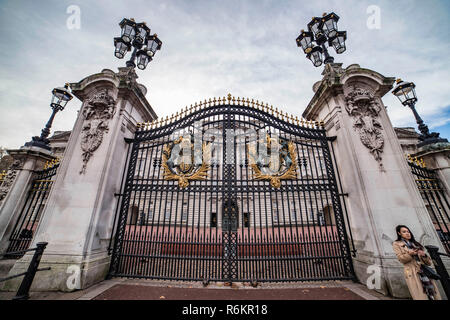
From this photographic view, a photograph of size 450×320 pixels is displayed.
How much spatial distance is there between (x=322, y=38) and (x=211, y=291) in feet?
34.7

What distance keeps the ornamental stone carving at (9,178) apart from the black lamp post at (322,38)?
42.4ft

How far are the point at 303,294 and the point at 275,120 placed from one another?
5.84 meters

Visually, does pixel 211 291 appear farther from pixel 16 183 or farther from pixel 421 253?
pixel 16 183

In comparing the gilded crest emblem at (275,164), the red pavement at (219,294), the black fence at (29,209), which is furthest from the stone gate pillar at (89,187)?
the gilded crest emblem at (275,164)

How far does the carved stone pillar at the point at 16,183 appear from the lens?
245 inches

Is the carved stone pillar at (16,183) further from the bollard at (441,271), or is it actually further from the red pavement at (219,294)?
the bollard at (441,271)

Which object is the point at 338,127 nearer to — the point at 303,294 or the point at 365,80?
the point at 365,80

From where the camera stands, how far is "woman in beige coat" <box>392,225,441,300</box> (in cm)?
336

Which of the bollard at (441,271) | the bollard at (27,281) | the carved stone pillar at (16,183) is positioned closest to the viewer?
the bollard at (441,271)

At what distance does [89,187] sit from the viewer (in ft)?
18.5

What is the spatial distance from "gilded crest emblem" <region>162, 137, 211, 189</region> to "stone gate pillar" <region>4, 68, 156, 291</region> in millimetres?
1749

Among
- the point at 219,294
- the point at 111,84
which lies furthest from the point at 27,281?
the point at 111,84

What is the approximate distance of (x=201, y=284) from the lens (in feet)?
17.3

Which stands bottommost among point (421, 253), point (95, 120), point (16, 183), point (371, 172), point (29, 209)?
point (421, 253)
